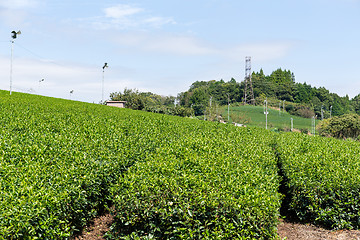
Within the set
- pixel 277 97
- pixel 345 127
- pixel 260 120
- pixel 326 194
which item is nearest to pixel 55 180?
pixel 326 194

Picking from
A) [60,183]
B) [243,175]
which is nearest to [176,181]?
[243,175]

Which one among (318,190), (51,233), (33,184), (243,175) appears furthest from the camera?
(318,190)

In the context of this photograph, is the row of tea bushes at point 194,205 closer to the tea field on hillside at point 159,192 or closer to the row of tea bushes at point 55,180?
the tea field on hillside at point 159,192

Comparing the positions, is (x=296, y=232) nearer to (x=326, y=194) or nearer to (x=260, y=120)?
(x=326, y=194)

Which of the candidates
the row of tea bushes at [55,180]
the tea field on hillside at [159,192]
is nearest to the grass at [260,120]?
the tea field on hillside at [159,192]

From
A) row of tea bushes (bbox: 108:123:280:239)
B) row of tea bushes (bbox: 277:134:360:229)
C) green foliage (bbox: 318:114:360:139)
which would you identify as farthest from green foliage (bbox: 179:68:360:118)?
row of tea bushes (bbox: 108:123:280:239)

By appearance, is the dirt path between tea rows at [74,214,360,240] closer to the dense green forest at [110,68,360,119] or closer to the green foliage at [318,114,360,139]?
the green foliage at [318,114,360,139]

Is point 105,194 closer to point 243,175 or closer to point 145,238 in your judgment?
point 145,238

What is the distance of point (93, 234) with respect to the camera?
6.87m

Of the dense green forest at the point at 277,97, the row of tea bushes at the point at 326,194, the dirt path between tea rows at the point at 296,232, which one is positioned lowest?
the dirt path between tea rows at the point at 296,232

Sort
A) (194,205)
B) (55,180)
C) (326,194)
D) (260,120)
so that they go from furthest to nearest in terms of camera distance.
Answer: (260,120), (326,194), (55,180), (194,205)

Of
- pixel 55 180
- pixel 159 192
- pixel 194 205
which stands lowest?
pixel 194 205

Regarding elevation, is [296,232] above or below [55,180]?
below

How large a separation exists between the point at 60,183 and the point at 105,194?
6.23ft
